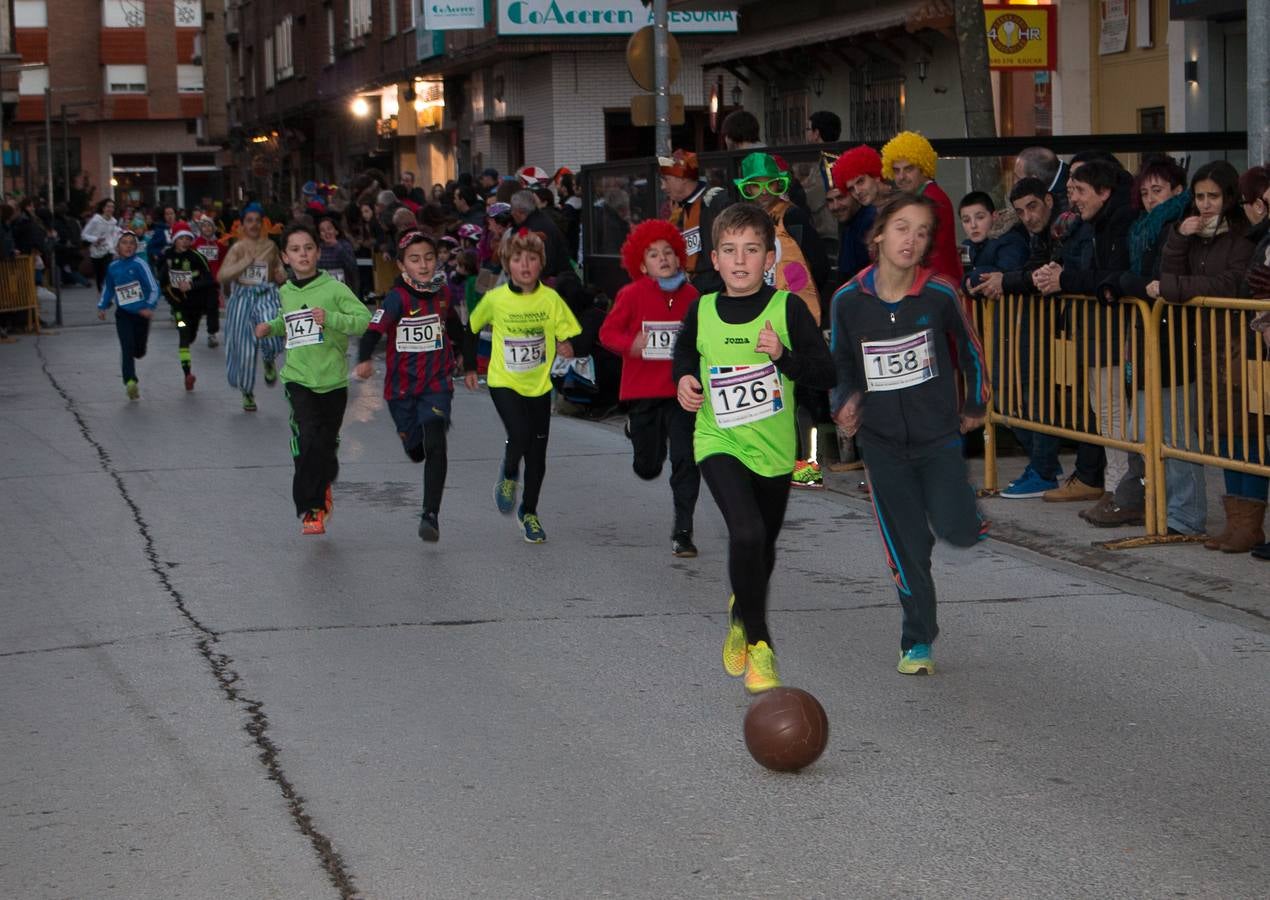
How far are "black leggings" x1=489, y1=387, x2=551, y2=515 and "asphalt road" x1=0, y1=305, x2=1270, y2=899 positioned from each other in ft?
1.25

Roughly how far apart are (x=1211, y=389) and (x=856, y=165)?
2787 mm

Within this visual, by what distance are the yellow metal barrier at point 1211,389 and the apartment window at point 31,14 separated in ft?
250

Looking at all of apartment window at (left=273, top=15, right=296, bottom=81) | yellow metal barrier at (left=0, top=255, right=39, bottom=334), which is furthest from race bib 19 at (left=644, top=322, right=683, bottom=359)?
apartment window at (left=273, top=15, right=296, bottom=81)

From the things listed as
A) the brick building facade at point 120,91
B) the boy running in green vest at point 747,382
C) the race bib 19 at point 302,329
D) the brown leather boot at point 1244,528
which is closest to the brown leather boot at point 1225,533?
the brown leather boot at point 1244,528

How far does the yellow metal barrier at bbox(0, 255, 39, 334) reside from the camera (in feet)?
89.2

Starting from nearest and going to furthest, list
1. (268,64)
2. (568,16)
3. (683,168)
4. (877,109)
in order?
1. (683,168)
2. (877,109)
3. (568,16)
4. (268,64)

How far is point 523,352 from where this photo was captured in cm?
997

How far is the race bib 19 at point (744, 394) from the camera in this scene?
21.7ft

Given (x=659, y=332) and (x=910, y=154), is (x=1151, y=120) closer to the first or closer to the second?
(x=910, y=154)

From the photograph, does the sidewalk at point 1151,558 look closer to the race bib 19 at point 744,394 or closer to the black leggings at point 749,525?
the black leggings at point 749,525

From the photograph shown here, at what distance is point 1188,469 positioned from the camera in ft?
31.1

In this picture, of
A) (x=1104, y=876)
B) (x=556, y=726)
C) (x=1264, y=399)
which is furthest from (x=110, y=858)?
(x=1264, y=399)

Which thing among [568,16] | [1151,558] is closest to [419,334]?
[1151,558]

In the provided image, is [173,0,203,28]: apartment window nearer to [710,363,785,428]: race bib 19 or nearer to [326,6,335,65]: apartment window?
[326,6,335,65]: apartment window
